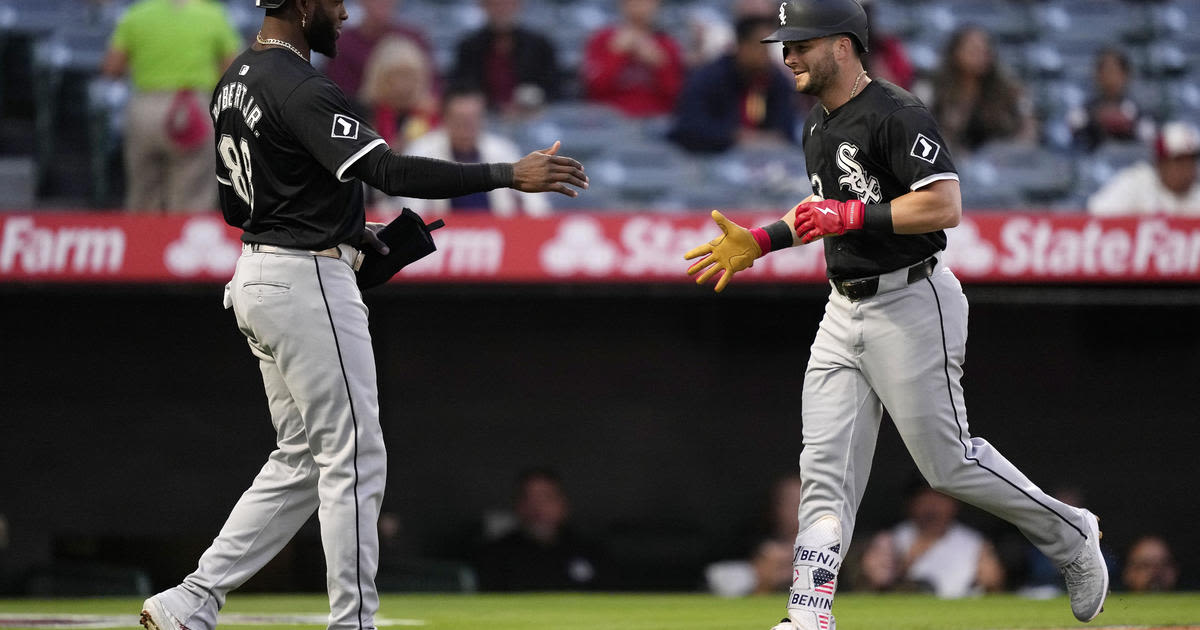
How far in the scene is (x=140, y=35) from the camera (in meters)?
7.91

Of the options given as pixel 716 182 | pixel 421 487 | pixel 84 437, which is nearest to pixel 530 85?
pixel 716 182

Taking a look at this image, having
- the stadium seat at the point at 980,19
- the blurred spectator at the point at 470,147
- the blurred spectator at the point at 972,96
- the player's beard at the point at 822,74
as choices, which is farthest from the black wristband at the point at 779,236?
the stadium seat at the point at 980,19

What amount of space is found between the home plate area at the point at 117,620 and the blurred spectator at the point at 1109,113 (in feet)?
17.3

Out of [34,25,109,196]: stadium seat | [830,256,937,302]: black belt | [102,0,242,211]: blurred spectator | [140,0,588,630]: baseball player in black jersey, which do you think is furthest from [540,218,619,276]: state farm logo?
[140,0,588,630]: baseball player in black jersey

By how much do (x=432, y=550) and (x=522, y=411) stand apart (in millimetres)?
884

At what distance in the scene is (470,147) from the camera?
7.77 metres

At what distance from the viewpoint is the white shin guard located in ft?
12.5

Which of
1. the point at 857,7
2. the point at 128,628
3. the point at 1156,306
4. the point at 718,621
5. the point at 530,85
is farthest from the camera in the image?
the point at 530,85

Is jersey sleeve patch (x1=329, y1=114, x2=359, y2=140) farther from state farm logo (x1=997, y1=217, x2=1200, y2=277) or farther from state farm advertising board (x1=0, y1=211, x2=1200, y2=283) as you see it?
state farm logo (x1=997, y1=217, x2=1200, y2=277)

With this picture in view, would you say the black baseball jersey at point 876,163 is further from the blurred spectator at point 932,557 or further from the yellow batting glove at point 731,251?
the blurred spectator at point 932,557

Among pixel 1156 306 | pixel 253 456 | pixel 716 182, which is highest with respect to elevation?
pixel 716 182

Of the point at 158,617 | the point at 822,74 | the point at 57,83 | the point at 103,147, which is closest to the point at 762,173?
the point at 103,147

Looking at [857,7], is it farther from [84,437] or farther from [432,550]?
[84,437]

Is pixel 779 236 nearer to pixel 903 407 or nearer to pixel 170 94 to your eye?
pixel 903 407
